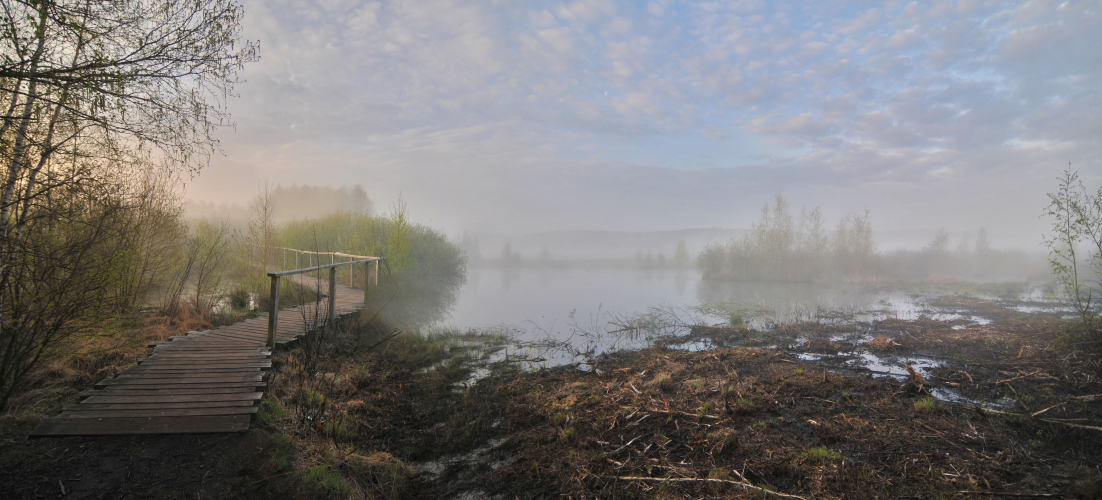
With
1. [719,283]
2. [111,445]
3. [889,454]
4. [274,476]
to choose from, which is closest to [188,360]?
[111,445]

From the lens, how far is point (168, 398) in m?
5.01

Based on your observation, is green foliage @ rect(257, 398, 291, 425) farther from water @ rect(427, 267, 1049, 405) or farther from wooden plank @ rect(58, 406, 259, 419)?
water @ rect(427, 267, 1049, 405)

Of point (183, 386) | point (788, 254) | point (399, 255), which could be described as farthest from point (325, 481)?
point (788, 254)

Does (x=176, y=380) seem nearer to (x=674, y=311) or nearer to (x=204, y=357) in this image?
(x=204, y=357)

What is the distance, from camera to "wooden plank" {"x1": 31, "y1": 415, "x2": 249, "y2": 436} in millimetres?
4230

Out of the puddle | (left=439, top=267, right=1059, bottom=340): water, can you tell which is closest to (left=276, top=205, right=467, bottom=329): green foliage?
(left=439, top=267, right=1059, bottom=340): water

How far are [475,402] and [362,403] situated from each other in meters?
1.63

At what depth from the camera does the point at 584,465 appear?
451 cm

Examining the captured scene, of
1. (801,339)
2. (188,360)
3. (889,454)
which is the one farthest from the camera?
(801,339)

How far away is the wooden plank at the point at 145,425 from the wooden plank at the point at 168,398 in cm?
37

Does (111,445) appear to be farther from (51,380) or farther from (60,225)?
(60,225)

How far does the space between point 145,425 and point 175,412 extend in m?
0.29

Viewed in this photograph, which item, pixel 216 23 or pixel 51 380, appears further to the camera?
pixel 51 380

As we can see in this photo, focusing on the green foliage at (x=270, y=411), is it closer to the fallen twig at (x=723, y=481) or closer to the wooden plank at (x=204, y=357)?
the wooden plank at (x=204, y=357)
